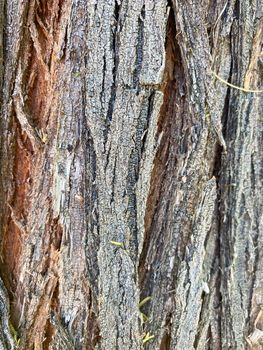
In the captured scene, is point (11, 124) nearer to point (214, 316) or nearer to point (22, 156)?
point (22, 156)

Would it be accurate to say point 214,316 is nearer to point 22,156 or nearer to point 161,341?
point 161,341

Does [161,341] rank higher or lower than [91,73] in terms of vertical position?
lower

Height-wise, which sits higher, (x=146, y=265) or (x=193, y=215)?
(x=193, y=215)

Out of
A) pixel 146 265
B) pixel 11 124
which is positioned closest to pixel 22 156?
pixel 11 124

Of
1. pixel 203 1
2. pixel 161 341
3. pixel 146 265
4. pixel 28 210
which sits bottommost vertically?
pixel 161 341

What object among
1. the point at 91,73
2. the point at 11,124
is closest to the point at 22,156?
the point at 11,124

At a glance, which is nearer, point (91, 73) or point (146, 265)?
point (91, 73)
